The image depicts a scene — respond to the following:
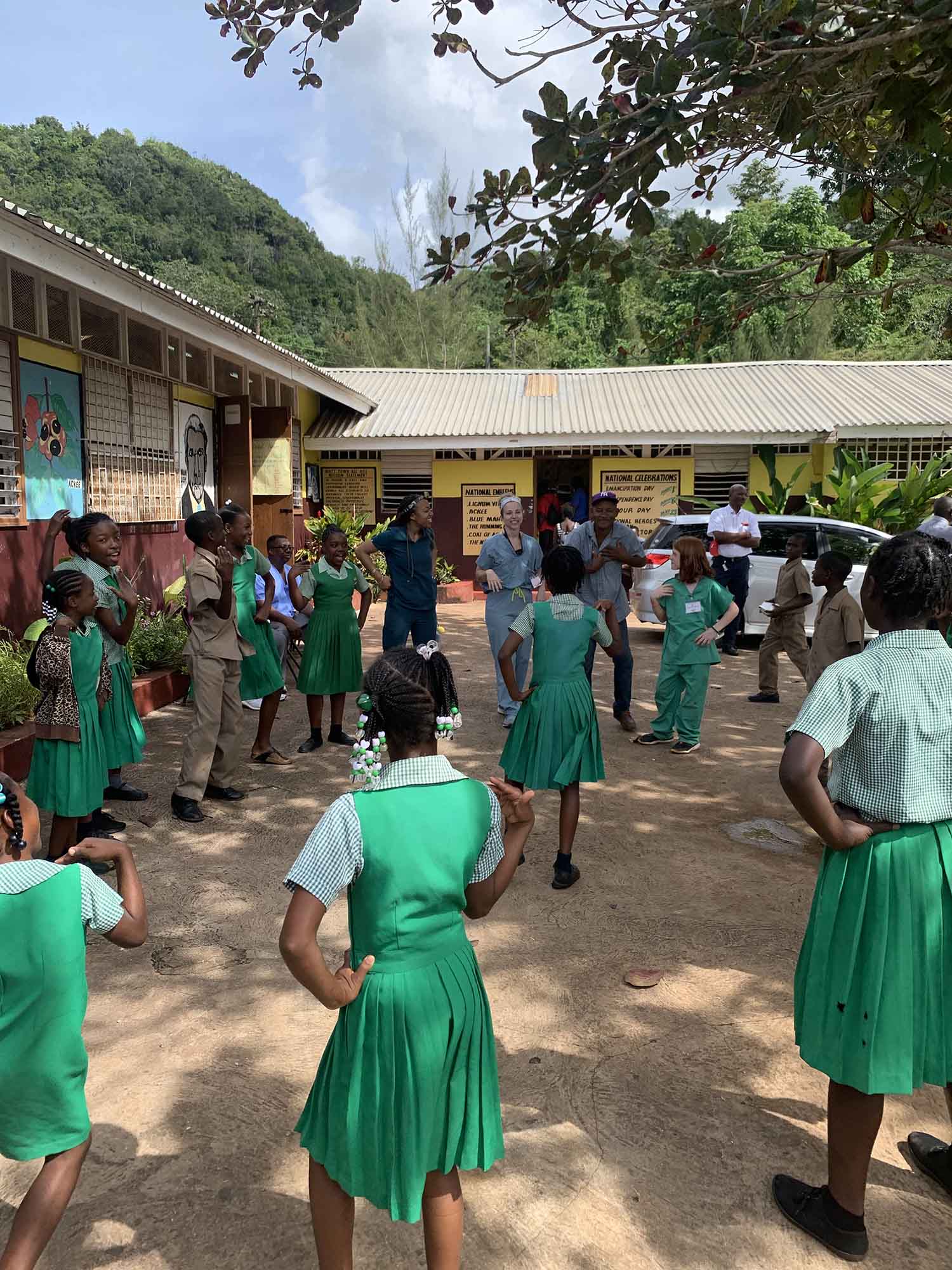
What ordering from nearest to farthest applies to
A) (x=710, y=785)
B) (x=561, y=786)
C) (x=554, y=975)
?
(x=554, y=975) → (x=561, y=786) → (x=710, y=785)

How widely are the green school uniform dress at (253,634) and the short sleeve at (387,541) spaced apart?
2.92ft

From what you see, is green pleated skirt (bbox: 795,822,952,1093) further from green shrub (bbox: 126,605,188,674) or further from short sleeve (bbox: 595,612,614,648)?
green shrub (bbox: 126,605,188,674)

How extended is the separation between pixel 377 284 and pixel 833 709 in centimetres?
3432

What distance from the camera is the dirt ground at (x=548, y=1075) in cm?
221

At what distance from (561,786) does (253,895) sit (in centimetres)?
149

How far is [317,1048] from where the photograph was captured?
3.00 meters

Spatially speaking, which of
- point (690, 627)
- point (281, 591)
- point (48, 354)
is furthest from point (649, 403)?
point (48, 354)

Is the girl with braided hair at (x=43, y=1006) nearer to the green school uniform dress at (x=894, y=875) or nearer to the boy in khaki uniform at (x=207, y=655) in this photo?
the green school uniform dress at (x=894, y=875)

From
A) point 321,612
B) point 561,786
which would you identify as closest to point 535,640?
point 561,786

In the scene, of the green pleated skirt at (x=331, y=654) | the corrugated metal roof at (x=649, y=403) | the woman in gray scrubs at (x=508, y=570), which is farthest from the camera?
the corrugated metal roof at (x=649, y=403)

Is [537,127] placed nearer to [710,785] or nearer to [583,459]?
[710,785]

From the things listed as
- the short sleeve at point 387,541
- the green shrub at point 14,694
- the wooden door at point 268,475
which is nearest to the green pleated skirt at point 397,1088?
the green shrub at point 14,694

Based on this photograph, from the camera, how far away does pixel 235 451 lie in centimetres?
1142

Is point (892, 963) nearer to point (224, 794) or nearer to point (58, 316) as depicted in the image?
point (224, 794)
